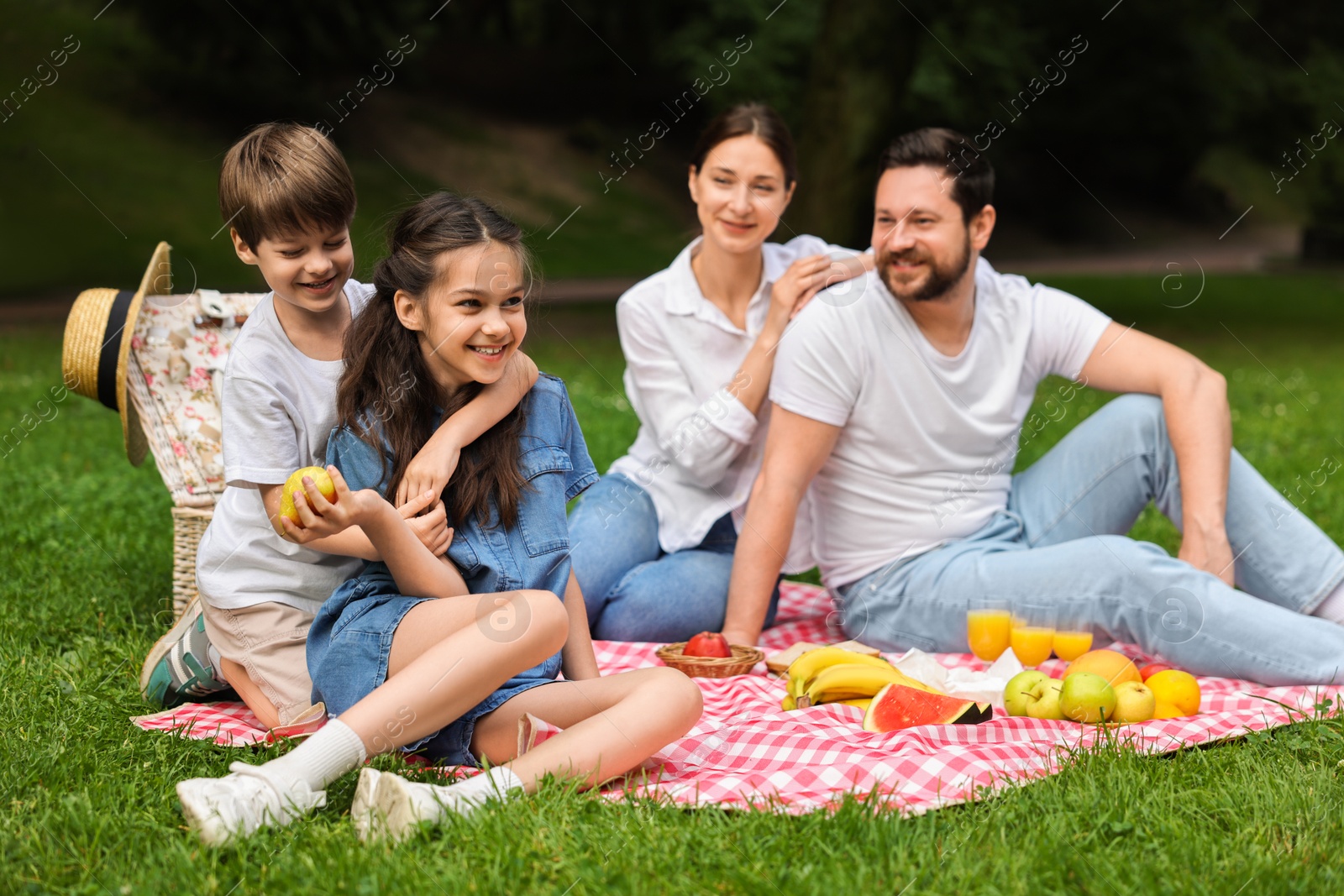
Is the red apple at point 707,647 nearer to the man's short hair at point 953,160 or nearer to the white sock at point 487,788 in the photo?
the white sock at point 487,788

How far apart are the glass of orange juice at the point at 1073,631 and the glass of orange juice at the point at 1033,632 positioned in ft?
0.08

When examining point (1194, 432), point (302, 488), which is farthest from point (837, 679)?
point (302, 488)

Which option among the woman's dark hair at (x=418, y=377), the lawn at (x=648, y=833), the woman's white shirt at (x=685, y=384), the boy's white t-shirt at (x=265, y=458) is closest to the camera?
the lawn at (x=648, y=833)

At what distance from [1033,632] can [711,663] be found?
3.19 feet

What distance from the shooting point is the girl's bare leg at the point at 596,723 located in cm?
260

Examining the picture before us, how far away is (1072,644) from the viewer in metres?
3.67

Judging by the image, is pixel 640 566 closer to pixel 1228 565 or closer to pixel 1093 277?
pixel 1228 565

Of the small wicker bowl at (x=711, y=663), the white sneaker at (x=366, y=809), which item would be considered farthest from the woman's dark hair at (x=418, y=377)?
the small wicker bowl at (x=711, y=663)

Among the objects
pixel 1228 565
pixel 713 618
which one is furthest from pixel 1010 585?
pixel 713 618

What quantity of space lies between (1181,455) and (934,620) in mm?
932

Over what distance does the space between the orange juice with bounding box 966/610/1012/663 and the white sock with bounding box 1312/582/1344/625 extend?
97 cm

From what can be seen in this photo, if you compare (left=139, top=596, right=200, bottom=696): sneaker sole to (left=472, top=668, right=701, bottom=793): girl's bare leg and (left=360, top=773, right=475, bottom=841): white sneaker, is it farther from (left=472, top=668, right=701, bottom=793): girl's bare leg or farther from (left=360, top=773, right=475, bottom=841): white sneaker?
(left=360, top=773, right=475, bottom=841): white sneaker

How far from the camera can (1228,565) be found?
3.77 m

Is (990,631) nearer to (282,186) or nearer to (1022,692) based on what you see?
(1022,692)
